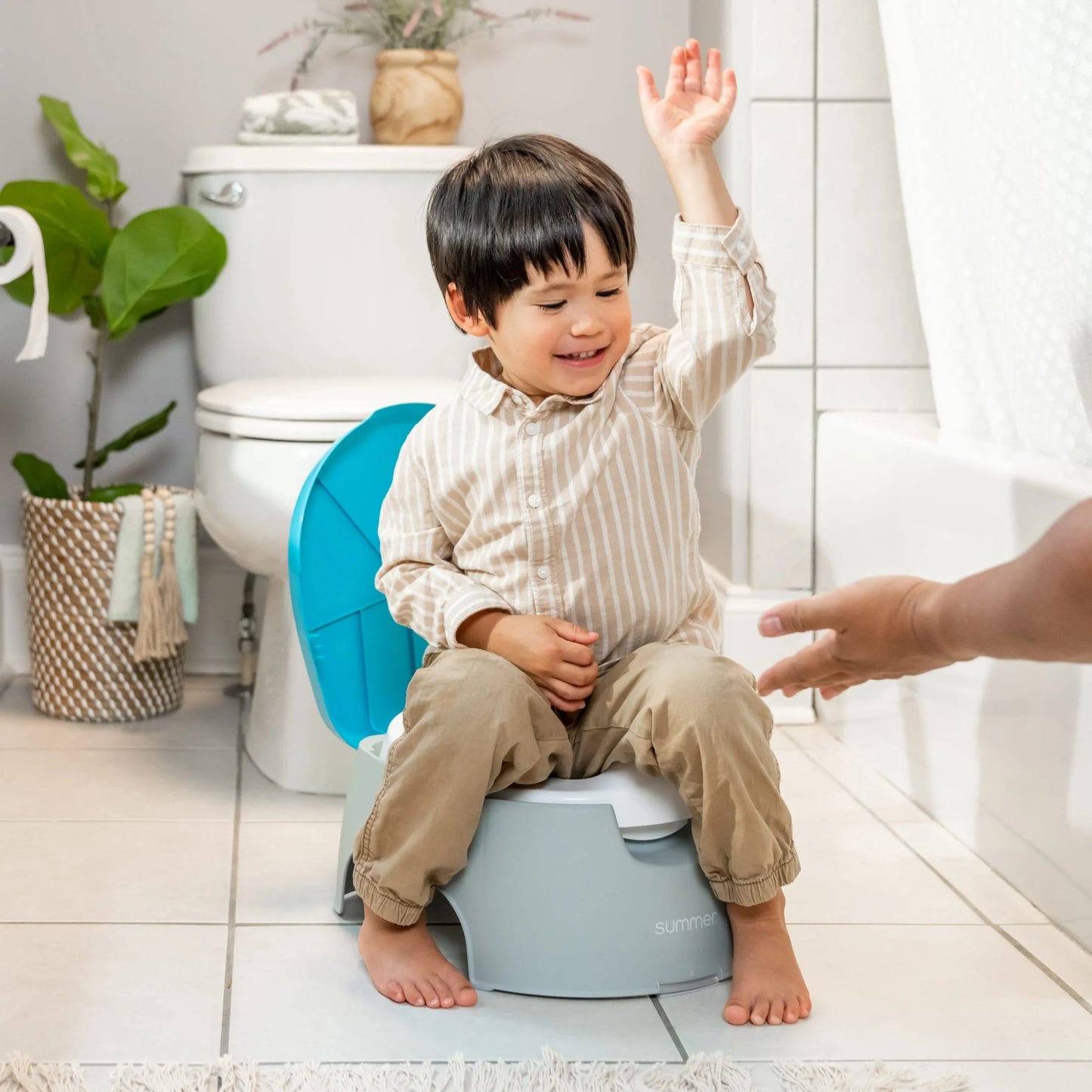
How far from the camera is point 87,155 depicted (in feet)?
6.15

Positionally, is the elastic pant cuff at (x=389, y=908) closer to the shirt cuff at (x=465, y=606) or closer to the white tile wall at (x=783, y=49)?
the shirt cuff at (x=465, y=606)

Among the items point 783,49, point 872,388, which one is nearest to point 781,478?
point 872,388

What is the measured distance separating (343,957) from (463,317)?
530mm

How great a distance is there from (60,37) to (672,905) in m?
1.55

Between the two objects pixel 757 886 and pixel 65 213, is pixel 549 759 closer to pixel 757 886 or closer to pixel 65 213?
pixel 757 886

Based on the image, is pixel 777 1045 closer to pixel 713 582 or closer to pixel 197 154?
pixel 713 582

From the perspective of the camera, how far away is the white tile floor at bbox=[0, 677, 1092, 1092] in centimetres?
99

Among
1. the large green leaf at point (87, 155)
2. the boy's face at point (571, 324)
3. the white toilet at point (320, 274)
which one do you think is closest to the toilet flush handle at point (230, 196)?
the white toilet at point (320, 274)

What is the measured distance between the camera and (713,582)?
191cm

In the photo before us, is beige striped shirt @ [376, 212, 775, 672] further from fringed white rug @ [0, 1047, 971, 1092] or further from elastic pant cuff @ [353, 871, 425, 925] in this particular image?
fringed white rug @ [0, 1047, 971, 1092]

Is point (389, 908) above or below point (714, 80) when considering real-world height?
below

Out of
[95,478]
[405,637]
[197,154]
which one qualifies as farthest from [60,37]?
[405,637]

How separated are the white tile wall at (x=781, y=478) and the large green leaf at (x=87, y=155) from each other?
89 cm

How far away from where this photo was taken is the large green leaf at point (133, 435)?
1.91 metres
